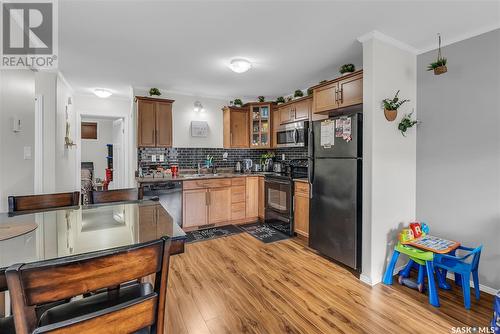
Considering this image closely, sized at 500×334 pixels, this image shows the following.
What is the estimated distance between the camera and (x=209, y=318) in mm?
1870

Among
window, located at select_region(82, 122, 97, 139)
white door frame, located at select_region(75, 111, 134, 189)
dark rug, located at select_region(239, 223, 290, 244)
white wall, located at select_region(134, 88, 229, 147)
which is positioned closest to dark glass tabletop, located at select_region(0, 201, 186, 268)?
dark rug, located at select_region(239, 223, 290, 244)

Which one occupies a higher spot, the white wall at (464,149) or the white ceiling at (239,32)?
the white ceiling at (239,32)

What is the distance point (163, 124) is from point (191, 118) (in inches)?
23.2

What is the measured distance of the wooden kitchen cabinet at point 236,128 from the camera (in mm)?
Answer: 4684

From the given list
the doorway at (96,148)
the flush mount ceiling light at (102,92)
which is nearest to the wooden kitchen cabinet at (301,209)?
the flush mount ceiling light at (102,92)

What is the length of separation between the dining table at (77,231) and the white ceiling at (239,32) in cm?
161

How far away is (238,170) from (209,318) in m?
3.27

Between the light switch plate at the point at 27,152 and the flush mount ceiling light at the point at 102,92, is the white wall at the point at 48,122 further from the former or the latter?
the light switch plate at the point at 27,152

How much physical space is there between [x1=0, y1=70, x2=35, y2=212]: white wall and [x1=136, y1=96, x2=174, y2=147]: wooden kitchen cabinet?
1540mm

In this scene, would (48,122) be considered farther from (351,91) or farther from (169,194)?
(351,91)

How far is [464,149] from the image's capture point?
2365 mm

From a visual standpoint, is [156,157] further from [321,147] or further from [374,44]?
[374,44]

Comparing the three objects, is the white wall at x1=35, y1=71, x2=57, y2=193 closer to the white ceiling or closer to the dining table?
the white ceiling

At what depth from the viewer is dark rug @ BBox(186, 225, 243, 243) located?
360 cm
